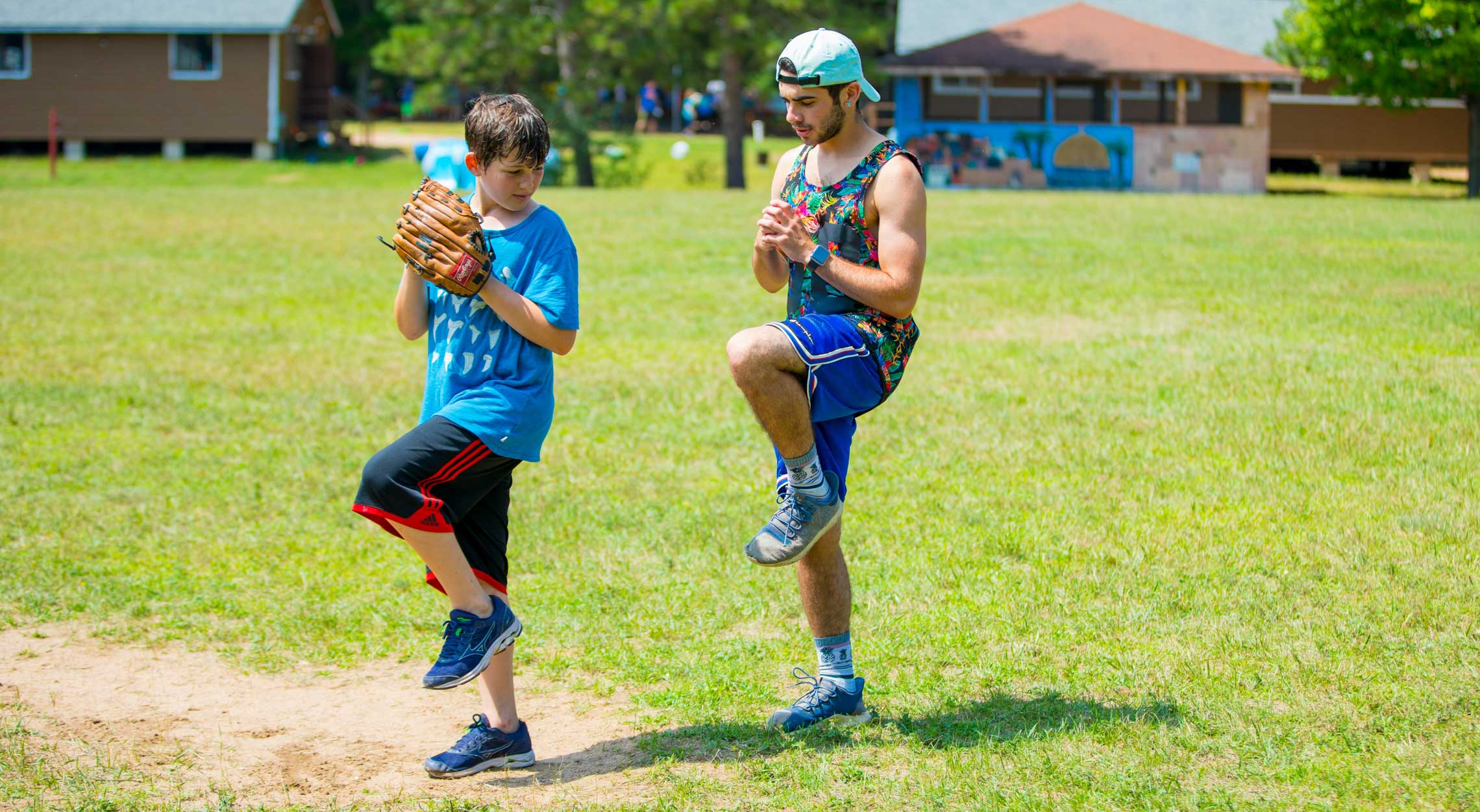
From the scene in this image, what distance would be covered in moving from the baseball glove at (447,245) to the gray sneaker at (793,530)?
3.59 feet

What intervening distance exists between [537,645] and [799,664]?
1044mm

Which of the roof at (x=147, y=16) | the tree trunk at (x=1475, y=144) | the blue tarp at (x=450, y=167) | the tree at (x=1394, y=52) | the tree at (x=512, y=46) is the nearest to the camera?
the blue tarp at (x=450, y=167)

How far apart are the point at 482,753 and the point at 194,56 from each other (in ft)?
134

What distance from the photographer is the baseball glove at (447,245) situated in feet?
12.2

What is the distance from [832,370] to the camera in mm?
3971

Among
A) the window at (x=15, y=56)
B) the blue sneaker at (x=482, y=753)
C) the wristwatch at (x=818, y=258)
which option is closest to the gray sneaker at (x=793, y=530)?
the wristwatch at (x=818, y=258)

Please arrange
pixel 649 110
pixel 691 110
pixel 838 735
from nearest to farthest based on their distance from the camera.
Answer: pixel 838 735, pixel 691 110, pixel 649 110

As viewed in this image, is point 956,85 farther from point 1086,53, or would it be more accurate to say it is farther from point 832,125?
point 832,125

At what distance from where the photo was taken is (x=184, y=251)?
59.7 ft

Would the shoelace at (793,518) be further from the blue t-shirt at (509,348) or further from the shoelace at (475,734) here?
the shoelace at (475,734)

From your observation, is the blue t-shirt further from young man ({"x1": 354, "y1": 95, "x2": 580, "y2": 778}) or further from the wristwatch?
the wristwatch


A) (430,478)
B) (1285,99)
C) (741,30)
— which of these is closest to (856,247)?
(430,478)

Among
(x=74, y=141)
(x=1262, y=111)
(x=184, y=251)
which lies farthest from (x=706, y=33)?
(x=74, y=141)

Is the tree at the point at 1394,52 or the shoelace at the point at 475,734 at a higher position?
the tree at the point at 1394,52
